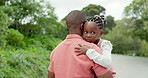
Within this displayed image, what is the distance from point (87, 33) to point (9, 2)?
1385cm

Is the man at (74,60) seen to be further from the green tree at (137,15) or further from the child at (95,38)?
the green tree at (137,15)

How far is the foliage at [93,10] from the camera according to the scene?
3841cm

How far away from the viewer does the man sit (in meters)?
1.75

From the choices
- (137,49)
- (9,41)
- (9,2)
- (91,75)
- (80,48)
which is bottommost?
(137,49)

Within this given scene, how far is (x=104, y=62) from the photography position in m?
1.74

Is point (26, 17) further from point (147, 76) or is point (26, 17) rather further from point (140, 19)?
point (140, 19)

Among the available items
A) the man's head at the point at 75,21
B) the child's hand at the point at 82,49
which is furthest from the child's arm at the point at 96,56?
the man's head at the point at 75,21

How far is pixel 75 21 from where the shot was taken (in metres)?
1.87

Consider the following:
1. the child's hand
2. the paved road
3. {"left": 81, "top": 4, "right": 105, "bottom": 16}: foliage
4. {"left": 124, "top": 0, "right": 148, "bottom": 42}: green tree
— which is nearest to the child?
the child's hand

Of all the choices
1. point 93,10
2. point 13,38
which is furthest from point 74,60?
point 93,10

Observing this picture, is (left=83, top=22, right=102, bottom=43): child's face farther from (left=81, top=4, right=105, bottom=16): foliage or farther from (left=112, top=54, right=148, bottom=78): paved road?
(left=81, top=4, right=105, bottom=16): foliage

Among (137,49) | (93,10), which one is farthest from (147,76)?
(93,10)

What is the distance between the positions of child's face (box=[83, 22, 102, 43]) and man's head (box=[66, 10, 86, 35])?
6cm

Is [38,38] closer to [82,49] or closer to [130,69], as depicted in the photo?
[130,69]
